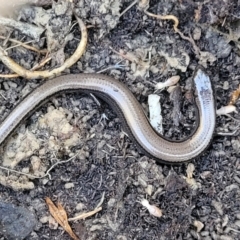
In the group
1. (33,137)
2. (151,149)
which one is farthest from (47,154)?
(151,149)

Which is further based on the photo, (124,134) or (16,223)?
(124,134)

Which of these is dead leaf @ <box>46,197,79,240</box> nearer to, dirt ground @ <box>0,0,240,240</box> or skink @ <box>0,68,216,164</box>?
dirt ground @ <box>0,0,240,240</box>

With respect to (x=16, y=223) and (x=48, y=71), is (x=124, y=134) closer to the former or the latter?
(x=48, y=71)

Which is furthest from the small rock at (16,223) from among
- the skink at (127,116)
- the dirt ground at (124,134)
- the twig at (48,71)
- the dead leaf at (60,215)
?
the twig at (48,71)

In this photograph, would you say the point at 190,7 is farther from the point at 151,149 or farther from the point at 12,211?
the point at 12,211

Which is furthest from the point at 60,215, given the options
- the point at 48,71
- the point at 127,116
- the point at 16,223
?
the point at 48,71

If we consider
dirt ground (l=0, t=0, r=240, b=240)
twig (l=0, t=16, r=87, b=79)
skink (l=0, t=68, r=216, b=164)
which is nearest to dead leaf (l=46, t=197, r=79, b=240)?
dirt ground (l=0, t=0, r=240, b=240)
